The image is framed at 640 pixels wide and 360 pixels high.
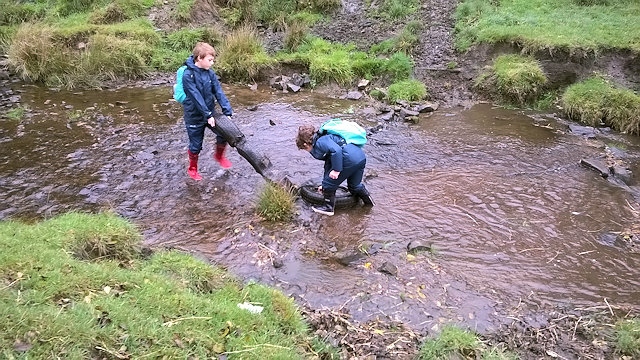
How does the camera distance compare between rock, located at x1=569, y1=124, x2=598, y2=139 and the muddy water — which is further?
rock, located at x1=569, y1=124, x2=598, y2=139

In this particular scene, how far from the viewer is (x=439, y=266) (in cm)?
602

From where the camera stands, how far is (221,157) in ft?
27.6

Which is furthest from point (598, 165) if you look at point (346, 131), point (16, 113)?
point (16, 113)

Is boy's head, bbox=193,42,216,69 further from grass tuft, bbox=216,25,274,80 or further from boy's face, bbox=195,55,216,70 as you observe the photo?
grass tuft, bbox=216,25,274,80

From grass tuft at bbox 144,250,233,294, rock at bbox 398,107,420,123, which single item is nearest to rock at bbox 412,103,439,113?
rock at bbox 398,107,420,123

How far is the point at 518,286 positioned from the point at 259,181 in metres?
4.30

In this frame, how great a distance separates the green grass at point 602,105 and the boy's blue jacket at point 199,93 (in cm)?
757

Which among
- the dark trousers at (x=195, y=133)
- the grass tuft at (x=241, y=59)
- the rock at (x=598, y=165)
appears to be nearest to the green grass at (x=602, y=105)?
the rock at (x=598, y=165)

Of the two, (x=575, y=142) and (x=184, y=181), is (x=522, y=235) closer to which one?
(x=575, y=142)

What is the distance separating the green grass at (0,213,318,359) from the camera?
3.42 meters

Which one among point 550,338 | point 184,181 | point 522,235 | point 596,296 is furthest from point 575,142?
point 184,181

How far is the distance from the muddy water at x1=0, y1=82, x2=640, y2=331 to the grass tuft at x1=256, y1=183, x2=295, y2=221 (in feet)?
0.62

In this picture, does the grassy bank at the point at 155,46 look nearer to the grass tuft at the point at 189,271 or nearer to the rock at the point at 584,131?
the rock at the point at 584,131

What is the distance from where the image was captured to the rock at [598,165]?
8336mm
